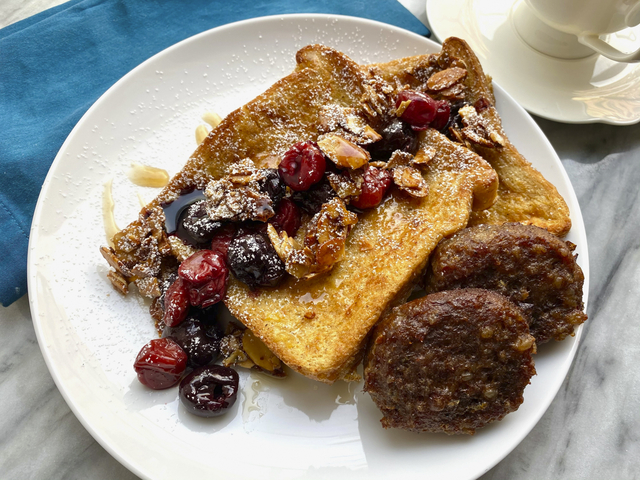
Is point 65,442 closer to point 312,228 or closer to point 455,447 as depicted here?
point 312,228

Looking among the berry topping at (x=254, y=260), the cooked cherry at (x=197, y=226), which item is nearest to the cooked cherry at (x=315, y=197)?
the berry topping at (x=254, y=260)

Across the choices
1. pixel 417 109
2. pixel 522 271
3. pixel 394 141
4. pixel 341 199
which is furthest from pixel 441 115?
pixel 522 271

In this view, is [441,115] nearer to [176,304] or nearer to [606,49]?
[606,49]

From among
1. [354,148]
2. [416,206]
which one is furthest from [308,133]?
[416,206]

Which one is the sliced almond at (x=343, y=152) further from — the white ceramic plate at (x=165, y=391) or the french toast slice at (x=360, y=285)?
the white ceramic plate at (x=165, y=391)

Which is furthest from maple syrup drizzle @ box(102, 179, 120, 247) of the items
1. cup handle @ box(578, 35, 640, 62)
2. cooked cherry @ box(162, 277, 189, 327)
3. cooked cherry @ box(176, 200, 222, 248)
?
cup handle @ box(578, 35, 640, 62)
